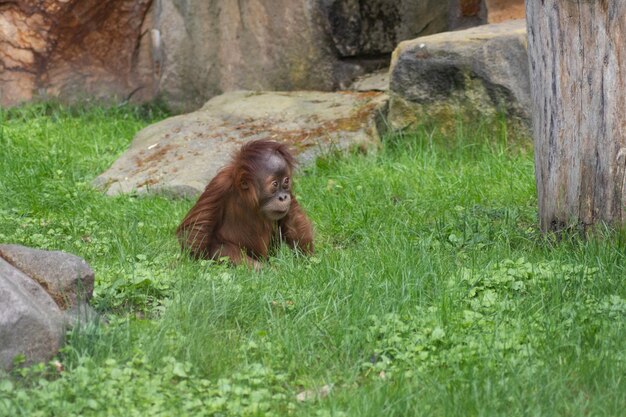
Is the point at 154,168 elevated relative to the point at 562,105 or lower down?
lower down

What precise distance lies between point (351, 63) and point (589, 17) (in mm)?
4173

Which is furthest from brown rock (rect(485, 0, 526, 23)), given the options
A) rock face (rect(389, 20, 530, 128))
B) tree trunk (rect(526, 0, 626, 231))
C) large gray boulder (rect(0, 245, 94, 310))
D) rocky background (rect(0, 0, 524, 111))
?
large gray boulder (rect(0, 245, 94, 310))

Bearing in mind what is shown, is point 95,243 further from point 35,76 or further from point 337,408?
point 35,76

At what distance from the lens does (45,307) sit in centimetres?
391

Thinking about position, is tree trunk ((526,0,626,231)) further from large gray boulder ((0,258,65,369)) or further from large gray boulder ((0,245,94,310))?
large gray boulder ((0,258,65,369))

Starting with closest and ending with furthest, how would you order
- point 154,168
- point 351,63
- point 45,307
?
point 45,307
point 154,168
point 351,63

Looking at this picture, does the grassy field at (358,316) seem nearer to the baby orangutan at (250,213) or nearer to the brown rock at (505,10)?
the baby orangutan at (250,213)

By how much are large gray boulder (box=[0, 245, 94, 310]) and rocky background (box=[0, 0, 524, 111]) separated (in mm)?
5015

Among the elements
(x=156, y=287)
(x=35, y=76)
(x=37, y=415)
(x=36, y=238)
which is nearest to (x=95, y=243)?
(x=36, y=238)

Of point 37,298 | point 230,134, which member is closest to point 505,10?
point 230,134

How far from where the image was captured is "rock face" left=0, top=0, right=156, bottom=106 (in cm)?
959

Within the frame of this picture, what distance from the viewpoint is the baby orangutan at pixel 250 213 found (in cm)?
557

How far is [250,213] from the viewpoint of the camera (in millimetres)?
5680

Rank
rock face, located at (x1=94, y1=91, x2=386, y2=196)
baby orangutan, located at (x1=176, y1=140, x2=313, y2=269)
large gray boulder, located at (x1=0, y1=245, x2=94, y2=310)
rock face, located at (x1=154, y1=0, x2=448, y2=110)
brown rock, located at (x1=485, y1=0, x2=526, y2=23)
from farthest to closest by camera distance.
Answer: brown rock, located at (x1=485, y1=0, x2=526, y2=23) → rock face, located at (x1=154, y1=0, x2=448, y2=110) → rock face, located at (x1=94, y1=91, x2=386, y2=196) → baby orangutan, located at (x1=176, y1=140, x2=313, y2=269) → large gray boulder, located at (x1=0, y1=245, x2=94, y2=310)
